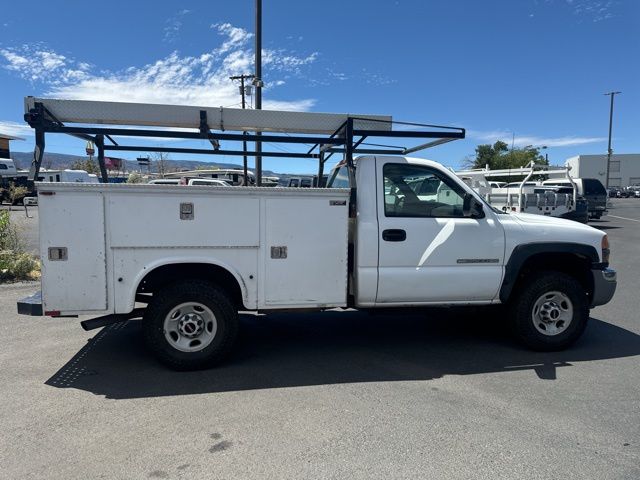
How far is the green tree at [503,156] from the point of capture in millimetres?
58781

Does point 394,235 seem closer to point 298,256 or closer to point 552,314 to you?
point 298,256

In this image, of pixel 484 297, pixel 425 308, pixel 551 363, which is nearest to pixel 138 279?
pixel 425 308

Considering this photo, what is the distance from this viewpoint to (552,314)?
5.32 meters

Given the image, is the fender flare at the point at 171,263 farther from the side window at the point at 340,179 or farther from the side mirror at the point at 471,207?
the side mirror at the point at 471,207

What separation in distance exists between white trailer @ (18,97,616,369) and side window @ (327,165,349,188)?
0.08m

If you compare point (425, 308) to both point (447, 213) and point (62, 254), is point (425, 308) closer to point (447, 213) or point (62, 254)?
point (447, 213)

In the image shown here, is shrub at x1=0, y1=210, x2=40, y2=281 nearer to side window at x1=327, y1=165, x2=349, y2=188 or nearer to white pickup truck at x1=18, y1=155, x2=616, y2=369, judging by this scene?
white pickup truck at x1=18, y1=155, x2=616, y2=369

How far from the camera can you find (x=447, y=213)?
5043mm

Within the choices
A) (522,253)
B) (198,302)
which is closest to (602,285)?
(522,253)

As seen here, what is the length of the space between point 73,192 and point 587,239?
5157 millimetres

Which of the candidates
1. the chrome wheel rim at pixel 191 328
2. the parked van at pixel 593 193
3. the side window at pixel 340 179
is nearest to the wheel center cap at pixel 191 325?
the chrome wheel rim at pixel 191 328

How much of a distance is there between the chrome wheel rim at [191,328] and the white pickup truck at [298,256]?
11mm

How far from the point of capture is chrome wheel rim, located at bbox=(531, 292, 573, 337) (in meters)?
5.30

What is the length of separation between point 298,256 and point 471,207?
6.00 feet
